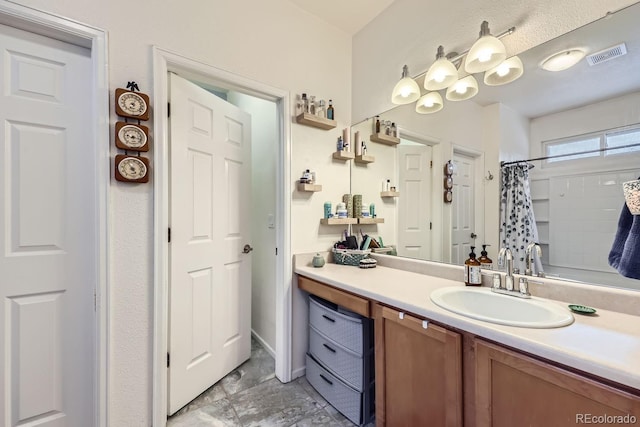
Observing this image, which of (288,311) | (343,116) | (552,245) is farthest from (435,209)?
(288,311)

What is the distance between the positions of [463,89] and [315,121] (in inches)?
38.0

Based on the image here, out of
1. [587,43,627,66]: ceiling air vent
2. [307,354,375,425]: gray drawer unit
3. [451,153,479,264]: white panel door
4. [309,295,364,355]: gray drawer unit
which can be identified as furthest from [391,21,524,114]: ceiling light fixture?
[307,354,375,425]: gray drawer unit

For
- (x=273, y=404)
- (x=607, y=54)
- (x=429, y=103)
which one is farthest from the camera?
(x=429, y=103)

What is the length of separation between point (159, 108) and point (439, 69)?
5.23ft

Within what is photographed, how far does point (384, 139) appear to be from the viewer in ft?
7.00

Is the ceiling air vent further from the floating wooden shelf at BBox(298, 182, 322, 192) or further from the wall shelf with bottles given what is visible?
A: the floating wooden shelf at BBox(298, 182, 322, 192)

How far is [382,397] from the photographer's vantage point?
133cm

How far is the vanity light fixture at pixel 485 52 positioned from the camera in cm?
135

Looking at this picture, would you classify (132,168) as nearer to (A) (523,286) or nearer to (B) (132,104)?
(B) (132,104)

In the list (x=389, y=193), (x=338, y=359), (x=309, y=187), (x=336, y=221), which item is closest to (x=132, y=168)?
(x=309, y=187)

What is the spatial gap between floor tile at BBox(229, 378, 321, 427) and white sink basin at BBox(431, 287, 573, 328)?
1.10 m

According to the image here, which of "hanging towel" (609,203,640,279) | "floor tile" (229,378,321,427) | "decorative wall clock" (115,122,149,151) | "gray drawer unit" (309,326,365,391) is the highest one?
"decorative wall clock" (115,122,149,151)

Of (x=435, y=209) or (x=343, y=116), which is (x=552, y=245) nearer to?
(x=435, y=209)

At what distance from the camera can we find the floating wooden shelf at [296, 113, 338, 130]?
1926mm
